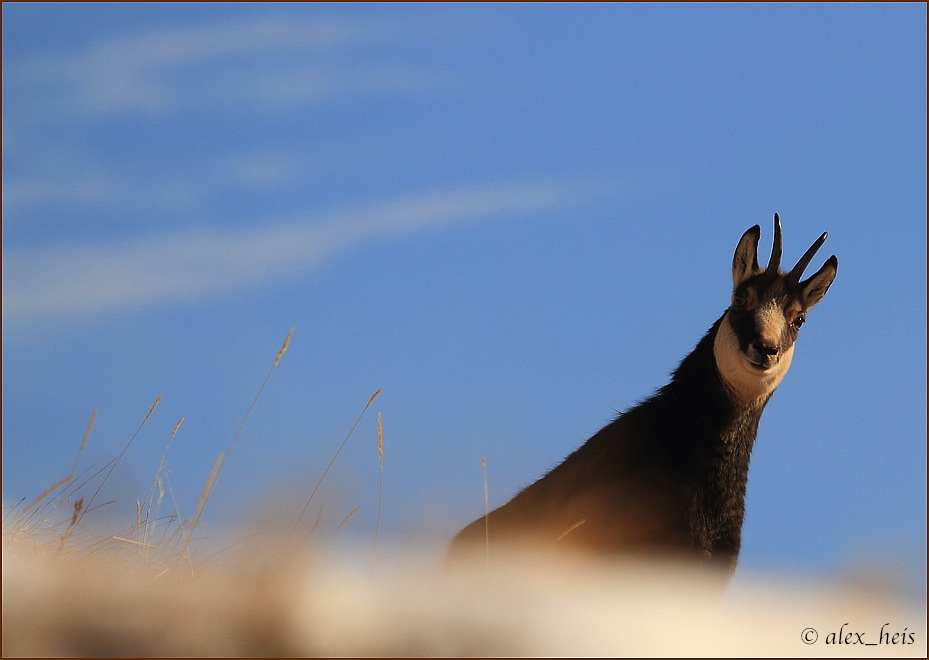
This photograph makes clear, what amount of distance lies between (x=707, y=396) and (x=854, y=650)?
4.13 meters

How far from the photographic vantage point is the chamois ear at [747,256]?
828cm

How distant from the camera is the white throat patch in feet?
25.2

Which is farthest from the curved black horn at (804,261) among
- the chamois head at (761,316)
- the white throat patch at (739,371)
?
the white throat patch at (739,371)

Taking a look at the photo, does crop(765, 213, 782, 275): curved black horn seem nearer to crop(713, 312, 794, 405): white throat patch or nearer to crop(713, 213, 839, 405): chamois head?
crop(713, 213, 839, 405): chamois head

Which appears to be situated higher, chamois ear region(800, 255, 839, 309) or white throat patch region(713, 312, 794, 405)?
chamois ear region(800, 255, 839, 309)

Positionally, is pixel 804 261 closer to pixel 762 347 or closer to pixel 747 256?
pixel 747 256

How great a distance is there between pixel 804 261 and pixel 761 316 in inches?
38.0

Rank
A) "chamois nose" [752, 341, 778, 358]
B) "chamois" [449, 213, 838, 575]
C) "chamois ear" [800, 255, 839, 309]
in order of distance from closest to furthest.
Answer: "chamois" [449, 213, 838, 575] < "chamois nose" [752, 341, 778, 358] < "chamois ear" [800, 255, 839, 309]

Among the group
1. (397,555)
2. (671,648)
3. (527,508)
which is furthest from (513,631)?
(527,508)

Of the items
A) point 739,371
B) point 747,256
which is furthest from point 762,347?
point 747,256

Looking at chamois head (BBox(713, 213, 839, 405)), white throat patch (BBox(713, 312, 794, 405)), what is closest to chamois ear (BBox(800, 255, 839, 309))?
chamois head (BBox(713, 213, 839, 405))

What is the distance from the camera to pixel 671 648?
315 centimetres

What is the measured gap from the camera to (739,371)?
302 inches

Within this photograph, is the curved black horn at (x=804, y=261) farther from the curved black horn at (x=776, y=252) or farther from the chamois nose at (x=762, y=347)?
the chamois nose at (x=762, y=347)
